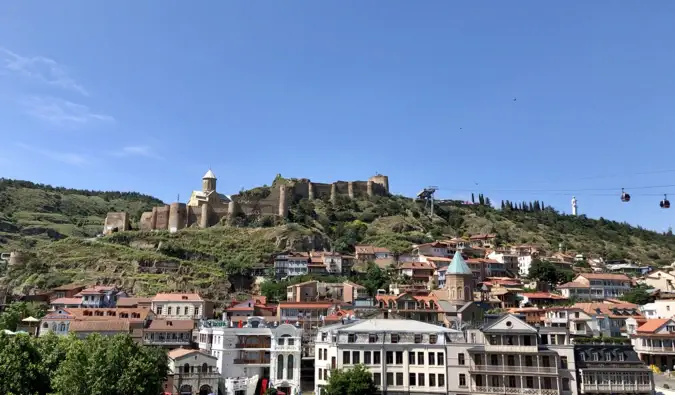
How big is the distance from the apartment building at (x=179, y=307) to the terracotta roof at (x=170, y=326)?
6055 millimetres

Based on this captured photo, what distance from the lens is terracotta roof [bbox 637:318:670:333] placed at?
194 ft

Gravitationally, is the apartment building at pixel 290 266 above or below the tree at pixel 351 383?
above

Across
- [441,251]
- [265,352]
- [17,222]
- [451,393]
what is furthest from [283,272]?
[17,222]

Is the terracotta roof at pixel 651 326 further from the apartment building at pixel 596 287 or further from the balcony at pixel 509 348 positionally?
the balcony at pixel 509 348

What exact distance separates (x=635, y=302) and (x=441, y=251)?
3354 centimetres

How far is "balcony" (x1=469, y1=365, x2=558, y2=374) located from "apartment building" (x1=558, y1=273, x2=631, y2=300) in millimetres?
44554

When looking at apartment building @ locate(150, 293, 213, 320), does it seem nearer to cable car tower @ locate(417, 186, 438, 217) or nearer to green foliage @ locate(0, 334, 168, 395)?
green foliage @ locate(0, 334, 168, 395)

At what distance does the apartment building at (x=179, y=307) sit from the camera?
6589cm

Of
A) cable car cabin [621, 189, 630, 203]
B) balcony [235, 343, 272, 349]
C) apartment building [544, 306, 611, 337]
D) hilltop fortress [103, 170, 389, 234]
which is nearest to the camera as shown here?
cable car cabin [621, 189, 630, 203]

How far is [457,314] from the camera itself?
65188mm

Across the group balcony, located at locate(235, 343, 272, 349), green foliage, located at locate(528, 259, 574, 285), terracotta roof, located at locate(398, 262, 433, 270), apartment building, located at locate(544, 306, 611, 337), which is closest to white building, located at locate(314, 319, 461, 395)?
balcony, located at locate(235, 343, 272, 349)

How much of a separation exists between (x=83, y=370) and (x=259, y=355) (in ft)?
55.4

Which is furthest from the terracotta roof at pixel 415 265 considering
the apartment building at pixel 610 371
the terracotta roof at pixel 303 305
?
the apartment building at pixel 610 371

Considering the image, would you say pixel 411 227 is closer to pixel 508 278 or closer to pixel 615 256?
pixel 508 278
